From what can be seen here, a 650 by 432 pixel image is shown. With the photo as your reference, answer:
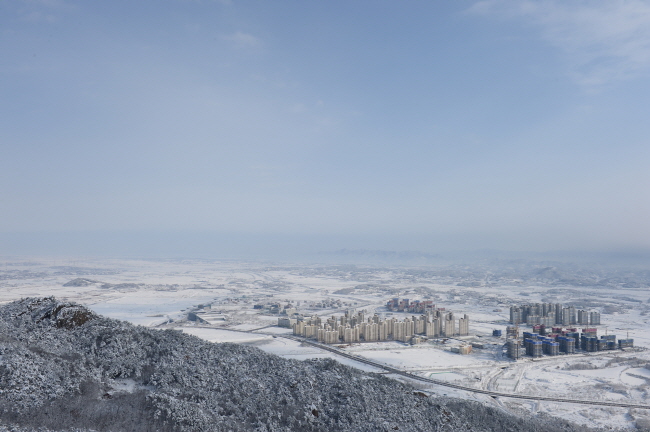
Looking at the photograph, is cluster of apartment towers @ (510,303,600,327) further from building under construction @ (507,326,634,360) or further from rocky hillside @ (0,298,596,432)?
rocky hillside @ (0,298,596,432)

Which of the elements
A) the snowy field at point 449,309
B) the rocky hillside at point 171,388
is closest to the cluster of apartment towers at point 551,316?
the snowy field at point 449,309

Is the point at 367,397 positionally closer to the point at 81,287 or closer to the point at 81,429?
the point at 81,429

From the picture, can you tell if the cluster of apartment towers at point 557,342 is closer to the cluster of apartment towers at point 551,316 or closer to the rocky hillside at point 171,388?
the cluster of apartment towers at point 551,316

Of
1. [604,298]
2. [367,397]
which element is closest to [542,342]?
[367,397]

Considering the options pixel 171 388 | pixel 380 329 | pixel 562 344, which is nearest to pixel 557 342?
pixel 562 344

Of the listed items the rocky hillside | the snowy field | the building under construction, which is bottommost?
the snowy field

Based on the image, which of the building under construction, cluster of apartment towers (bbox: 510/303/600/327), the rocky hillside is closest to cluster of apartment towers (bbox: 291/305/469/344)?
the building under construction

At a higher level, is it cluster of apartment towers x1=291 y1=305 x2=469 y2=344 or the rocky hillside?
the rocky hillside
